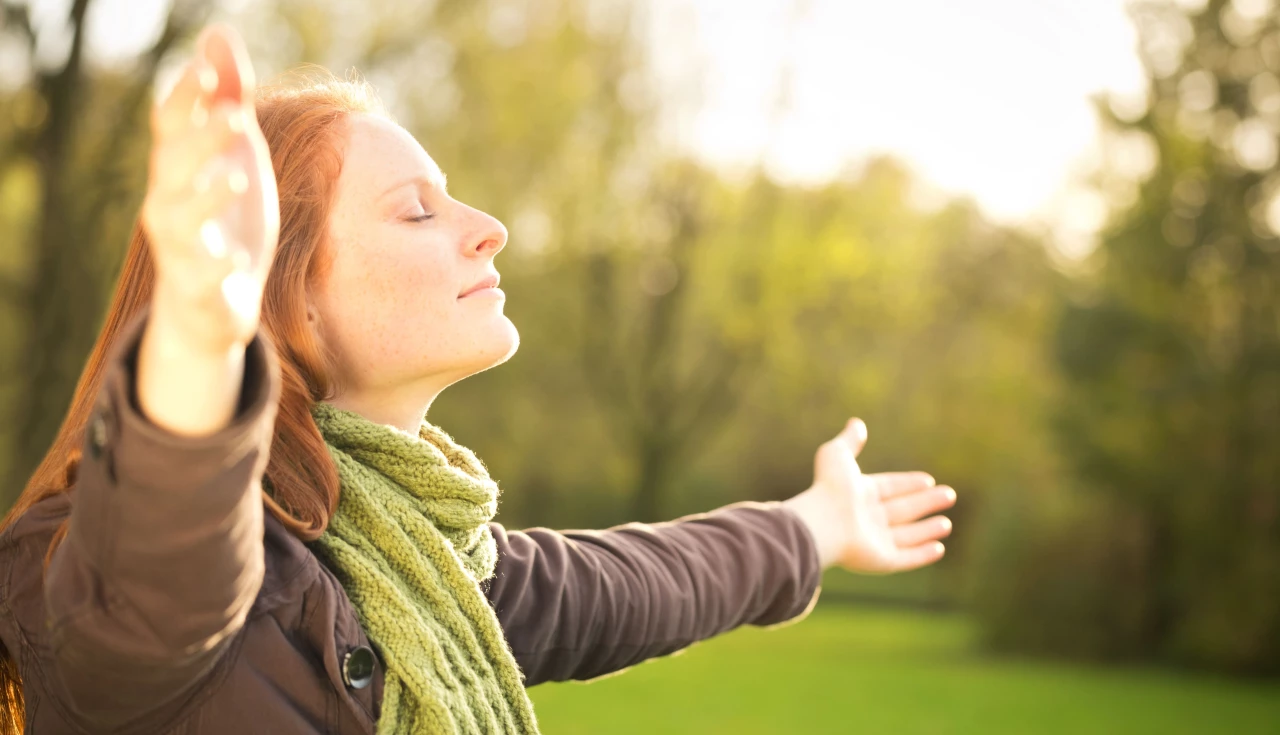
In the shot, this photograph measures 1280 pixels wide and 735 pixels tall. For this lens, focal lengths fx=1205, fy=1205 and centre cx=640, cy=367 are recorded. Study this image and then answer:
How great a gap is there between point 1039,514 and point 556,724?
768 centimetres

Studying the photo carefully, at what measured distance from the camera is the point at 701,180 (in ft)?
81.4

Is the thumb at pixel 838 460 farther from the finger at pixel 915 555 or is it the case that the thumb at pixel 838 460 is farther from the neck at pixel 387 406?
the neck at pixel 387 406

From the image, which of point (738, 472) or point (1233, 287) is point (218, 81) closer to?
point (1233, 287)

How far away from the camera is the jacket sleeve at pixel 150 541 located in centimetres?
112

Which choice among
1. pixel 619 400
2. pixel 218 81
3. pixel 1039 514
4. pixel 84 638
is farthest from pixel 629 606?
pixel 619 400

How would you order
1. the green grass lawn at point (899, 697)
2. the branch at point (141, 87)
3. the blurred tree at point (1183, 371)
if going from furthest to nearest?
→ the blurred tree at point (1183, 371)
the green grass lawn at point (899, 697)
the branch at point (141, 87)

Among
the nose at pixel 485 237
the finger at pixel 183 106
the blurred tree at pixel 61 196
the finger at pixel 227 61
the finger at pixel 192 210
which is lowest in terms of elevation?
the blurred tree at pixel 61 196

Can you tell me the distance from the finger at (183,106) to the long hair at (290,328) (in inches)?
24.4

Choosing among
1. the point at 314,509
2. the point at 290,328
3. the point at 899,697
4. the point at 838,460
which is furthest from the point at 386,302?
the point at 899,697

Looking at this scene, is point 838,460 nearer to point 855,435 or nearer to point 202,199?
point 855,435

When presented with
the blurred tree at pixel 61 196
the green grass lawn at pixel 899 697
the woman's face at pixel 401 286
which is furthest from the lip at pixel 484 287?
the green grass lawn at pixel 899 697

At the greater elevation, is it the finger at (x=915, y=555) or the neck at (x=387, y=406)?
the neck at (x=387, y=406)

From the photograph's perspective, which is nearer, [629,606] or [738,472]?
[629,606]

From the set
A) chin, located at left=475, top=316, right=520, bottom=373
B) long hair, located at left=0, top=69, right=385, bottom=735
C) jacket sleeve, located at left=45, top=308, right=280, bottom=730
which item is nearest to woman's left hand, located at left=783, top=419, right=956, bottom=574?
chin, located at left=475, top=316, right=520, bottom=373
